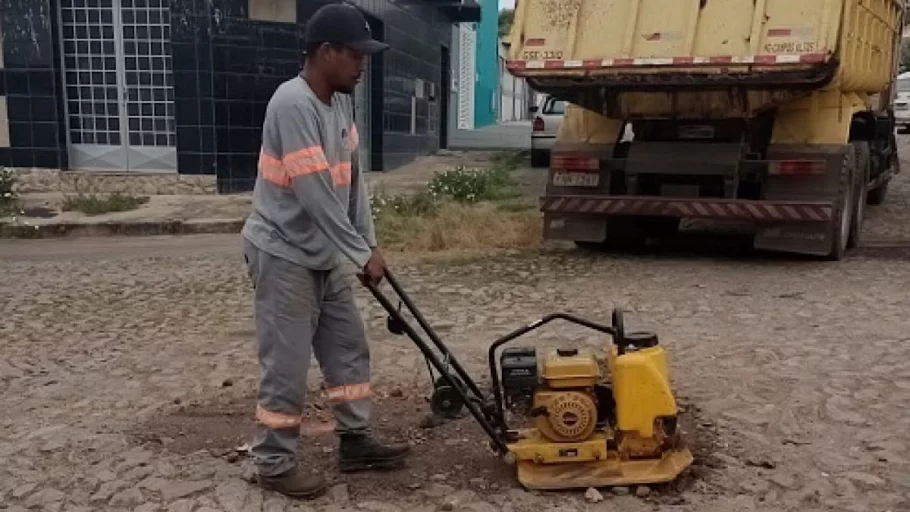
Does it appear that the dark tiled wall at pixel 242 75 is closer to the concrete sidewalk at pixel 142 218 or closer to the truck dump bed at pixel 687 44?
the concrete sidewalk at pixel 142 218

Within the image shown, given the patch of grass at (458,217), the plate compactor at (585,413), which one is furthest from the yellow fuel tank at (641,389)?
the patch of grass at (458,217)

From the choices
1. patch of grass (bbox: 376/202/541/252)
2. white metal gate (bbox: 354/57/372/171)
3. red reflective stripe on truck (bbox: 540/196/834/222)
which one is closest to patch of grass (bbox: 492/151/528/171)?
white metal gate (bbox: 354/57/372/171)

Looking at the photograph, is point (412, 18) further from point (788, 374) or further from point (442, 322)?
point (788, 374)

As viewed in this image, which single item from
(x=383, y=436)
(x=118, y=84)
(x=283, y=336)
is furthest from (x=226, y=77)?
(x=283, y=336)

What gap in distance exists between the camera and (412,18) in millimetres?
19469

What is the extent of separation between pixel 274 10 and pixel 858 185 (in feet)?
26.5

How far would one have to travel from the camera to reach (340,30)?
142 inches

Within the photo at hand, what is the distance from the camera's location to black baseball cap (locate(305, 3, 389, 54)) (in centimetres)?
360

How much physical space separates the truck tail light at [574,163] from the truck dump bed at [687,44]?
0.55 meters

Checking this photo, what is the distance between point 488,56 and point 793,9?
102 feet

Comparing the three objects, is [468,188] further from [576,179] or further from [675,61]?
[675,61]

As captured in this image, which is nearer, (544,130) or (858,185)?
(858,185)

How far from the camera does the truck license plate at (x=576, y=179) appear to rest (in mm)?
8727

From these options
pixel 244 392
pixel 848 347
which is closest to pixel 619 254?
pixel 848 347
